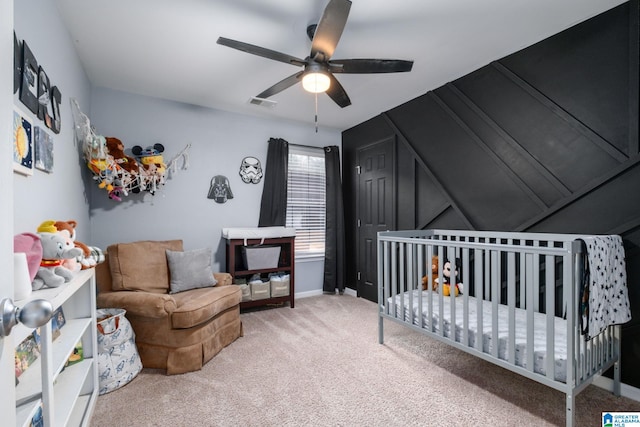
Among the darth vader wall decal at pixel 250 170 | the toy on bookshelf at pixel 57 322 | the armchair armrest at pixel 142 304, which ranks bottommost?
the armchair armrest at pixel 142 304

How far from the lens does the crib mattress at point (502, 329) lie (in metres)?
1.57

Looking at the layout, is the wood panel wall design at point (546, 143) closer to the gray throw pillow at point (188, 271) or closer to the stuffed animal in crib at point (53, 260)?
the gray throw pillow at point (188, 271)

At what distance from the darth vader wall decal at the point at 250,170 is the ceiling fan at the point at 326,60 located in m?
1.53

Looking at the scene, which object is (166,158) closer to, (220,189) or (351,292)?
(220,189)

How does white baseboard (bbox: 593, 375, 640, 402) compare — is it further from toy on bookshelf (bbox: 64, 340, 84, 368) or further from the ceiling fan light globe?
toy on bookshelf (bbox: 64, 340, 84, 368)

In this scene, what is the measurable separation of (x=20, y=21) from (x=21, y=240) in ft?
3.19

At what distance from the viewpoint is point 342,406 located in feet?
5.64

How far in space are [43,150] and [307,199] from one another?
2.83m

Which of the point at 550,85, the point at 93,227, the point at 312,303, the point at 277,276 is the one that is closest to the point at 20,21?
the point at 93,227

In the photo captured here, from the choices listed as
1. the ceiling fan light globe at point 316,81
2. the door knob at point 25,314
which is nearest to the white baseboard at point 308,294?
the ceiling fan light globe at point 316,81

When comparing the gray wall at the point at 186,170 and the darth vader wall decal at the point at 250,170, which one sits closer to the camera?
the gray wall at the point at 186,170

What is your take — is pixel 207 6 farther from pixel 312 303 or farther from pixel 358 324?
pixel 312 303

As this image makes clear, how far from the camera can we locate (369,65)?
191cm

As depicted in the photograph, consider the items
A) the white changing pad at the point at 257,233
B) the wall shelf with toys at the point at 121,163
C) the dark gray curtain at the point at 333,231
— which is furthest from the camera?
the dark gray curtain at the point at 333,231
